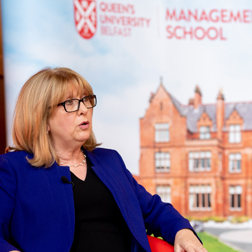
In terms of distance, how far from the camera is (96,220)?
5.99 feet

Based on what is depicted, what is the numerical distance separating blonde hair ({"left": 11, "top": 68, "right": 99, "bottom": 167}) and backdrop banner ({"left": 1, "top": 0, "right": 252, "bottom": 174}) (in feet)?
5.37

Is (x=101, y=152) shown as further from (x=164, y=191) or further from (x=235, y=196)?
(x=235, y=196)

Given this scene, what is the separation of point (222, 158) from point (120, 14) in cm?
185

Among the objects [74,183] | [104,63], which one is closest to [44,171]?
[74,183]

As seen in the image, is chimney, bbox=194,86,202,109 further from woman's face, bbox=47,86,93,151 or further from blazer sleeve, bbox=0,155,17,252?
blazer sleeve, bbox=0,155,17,252

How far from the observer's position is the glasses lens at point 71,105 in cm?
183

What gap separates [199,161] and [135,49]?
53.5 inches

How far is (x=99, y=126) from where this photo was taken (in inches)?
144

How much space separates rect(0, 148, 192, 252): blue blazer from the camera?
64.9 inches

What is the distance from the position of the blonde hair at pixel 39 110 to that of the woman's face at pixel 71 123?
29mm

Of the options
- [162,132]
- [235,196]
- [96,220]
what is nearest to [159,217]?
[96,220]

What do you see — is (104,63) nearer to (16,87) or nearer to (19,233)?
(16,87)

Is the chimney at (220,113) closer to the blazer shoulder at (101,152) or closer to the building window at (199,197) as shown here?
the building window at (199,197)

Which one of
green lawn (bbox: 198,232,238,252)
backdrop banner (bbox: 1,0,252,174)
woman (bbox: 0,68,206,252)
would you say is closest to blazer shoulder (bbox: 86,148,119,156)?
woman (bbox: 0,68,206,252)
